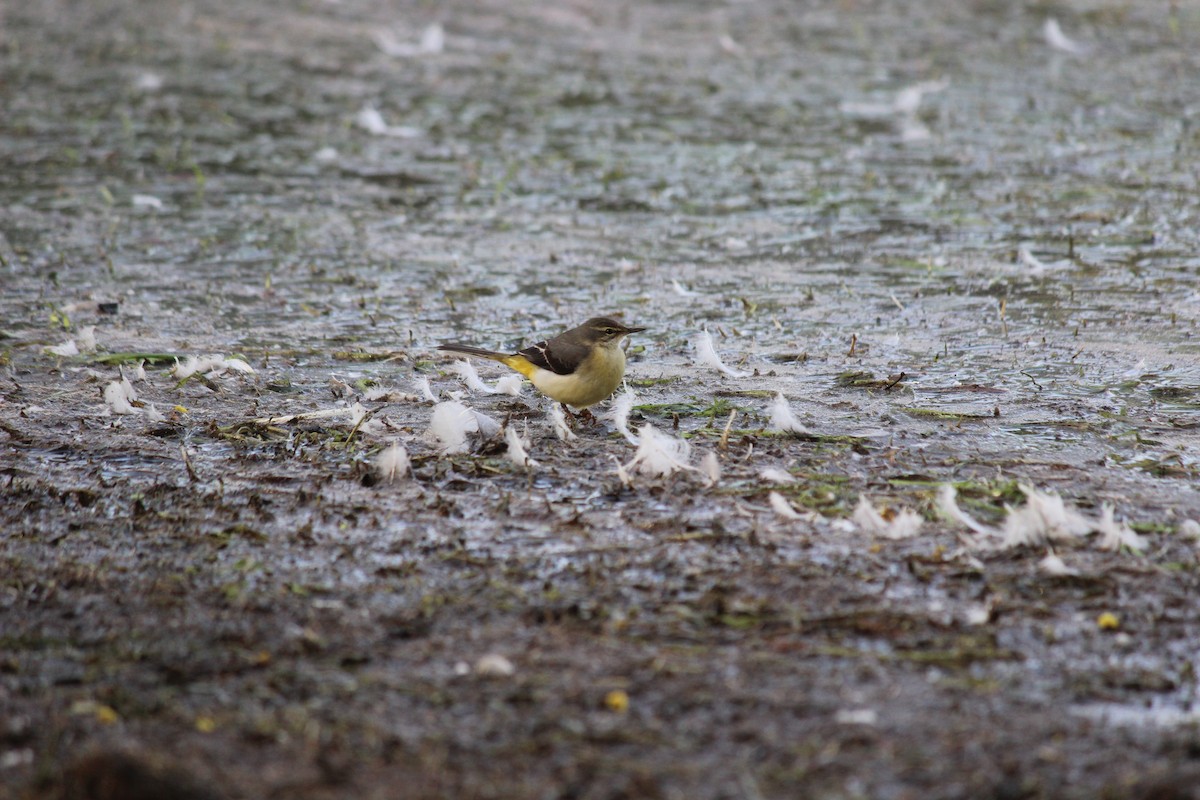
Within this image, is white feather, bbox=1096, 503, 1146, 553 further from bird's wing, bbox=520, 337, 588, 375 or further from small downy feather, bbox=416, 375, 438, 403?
small downy feather, bbox=416, 375, 438, 403

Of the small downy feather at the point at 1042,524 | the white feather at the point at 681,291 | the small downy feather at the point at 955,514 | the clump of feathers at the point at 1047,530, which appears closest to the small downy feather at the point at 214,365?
the white feather at the point at 681,291

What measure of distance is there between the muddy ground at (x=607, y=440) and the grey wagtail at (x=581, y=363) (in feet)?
0.71

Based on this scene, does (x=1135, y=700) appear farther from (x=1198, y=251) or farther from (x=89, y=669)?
(x=1198, y=251)

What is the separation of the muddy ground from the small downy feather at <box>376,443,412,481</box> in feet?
0.28

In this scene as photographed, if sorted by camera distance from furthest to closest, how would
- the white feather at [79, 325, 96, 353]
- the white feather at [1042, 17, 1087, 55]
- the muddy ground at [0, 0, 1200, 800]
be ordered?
the white feather at [1042, 17, 1087, 55] < the white feather at [79, 325, 96, 353] < the muddy ground at [0, 0, 1200, 800]

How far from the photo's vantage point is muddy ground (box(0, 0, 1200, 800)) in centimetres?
347

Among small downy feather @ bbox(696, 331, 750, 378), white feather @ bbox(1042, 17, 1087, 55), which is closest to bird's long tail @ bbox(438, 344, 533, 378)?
small downy feather @ bbox(696, 331, 750, 378)

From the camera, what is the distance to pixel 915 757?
333 cm

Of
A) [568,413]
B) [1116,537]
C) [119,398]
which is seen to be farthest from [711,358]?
[119,398]

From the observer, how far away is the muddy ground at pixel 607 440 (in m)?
3.47

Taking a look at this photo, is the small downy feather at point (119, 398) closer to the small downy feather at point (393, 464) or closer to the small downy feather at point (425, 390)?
the small downy feather at point (425, 390)

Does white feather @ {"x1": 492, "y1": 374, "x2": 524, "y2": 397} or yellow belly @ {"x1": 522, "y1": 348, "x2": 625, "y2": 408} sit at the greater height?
yellow belly @ {"x1": 522, "y1": 348, "x2": 625, "y2": 408}

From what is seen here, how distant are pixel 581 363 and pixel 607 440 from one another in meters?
0.36

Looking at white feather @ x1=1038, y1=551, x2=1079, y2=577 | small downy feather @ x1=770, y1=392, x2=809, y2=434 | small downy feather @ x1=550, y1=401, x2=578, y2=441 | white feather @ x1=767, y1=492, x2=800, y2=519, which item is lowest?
small downy feather @ x1=550, y1=401, x2=578, y2=441
